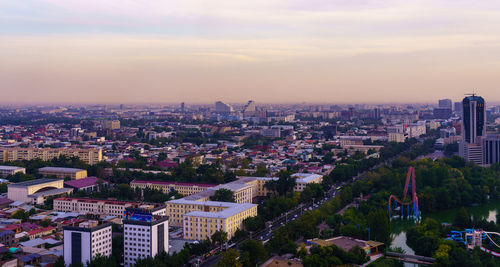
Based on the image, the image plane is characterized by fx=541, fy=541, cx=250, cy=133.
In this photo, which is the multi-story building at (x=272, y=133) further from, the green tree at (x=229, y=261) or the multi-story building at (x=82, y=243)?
the green tree at (x=229, y=261)

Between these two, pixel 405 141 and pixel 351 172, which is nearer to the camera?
pixel 351 172

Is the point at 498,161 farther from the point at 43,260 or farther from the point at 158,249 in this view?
the point at 43,260

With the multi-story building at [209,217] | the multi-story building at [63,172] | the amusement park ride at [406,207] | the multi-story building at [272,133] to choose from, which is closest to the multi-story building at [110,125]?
the multi-story building at [272,133]

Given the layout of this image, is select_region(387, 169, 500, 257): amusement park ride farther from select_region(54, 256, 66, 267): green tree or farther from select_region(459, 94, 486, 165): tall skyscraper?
select_region(459, 94, 486, 165): tall skyscraper

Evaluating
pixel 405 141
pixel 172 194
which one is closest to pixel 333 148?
pixel 405 141

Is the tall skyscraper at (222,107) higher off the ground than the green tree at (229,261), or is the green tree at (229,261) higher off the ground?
the tall skyscraper at (222,107)

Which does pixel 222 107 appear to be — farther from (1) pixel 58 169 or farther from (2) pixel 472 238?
(2) pixel 472 238

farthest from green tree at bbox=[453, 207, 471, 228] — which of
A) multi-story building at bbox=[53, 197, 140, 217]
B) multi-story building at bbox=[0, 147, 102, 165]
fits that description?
multi-story building at bbox=[0, 147, 102, 165]
